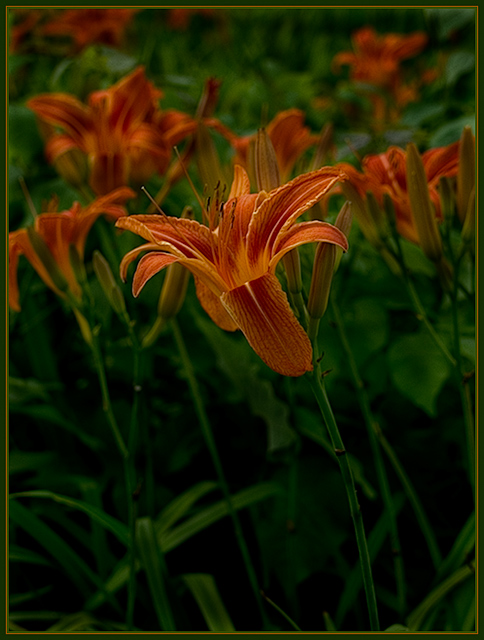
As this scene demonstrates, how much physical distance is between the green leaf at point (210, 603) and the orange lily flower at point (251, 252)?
0.44 meters

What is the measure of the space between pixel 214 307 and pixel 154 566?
41 centimetres

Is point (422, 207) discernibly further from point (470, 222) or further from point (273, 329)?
point (273, 329)

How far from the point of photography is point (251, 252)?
648 mm

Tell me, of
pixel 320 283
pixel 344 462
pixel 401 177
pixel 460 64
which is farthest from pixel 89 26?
pixel 344 462

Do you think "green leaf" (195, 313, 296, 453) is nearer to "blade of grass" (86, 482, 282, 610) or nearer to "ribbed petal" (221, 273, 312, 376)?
"blade of grass" (86, 482, 282, 610)

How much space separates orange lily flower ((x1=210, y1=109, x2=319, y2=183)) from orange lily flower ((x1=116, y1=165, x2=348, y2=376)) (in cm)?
35

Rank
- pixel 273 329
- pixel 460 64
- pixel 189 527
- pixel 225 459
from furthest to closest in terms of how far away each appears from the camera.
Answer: pixel 460 64, pixel 225 459, pixel 189 527, pixel 273 329

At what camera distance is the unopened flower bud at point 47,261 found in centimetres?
80

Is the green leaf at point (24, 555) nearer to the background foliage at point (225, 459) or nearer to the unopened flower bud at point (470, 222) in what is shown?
the background foliage at point (225, 459)

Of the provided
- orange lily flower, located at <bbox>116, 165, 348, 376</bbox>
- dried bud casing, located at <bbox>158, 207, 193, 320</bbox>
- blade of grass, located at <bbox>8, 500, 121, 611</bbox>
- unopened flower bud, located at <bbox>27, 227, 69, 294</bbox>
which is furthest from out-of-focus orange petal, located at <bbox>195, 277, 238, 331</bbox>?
blade of grass, located at <bbox>8, 500, 121, 611</bbox>

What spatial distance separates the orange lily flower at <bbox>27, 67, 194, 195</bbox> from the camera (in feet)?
3.40

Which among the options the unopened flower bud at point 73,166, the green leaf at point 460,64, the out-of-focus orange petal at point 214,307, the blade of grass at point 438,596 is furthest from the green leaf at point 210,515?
the green leaf at point 460,64

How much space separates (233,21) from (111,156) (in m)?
2.30

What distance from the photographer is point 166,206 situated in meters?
1.38
